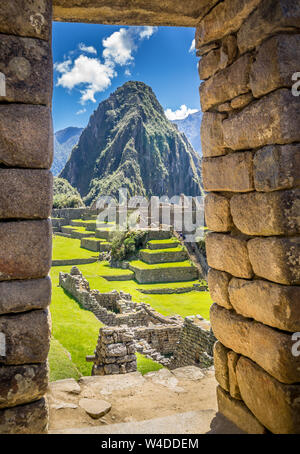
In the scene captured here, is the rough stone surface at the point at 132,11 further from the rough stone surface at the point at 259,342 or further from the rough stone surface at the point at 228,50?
the rough stone surface at the point at 259,342

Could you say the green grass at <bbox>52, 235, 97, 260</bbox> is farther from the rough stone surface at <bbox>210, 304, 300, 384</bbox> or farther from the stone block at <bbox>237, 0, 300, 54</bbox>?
the stone block at <bbox>237, 0, 300, 54</bbox>

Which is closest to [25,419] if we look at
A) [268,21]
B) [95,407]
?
[95,407]

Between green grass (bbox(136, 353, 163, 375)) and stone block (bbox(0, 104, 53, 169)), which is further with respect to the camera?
green grass (bbox(136, 353, 163, 375))

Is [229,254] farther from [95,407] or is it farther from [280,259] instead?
[95,407]

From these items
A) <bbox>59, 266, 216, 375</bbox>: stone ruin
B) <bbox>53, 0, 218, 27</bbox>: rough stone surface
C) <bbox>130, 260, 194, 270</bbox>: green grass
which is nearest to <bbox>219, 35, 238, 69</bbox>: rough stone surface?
<bbox>53, 0, 218, 27</bbox>: rough stone surface

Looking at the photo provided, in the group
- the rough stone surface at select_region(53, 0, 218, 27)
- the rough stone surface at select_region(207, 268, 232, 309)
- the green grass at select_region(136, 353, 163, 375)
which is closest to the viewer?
the rough stone surface at select_region(53, 0, 218, 27)
